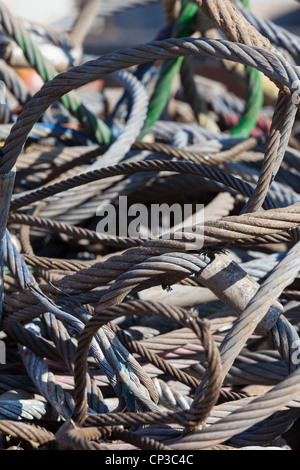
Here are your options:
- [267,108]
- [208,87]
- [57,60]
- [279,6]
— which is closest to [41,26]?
[57,60]

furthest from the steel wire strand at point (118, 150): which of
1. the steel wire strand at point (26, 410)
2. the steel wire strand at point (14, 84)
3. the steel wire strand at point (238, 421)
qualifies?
the steel wire strand at point (238, 421)

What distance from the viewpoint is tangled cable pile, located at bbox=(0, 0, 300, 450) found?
17.6 inches

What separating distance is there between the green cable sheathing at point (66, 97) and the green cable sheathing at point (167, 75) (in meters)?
0.09

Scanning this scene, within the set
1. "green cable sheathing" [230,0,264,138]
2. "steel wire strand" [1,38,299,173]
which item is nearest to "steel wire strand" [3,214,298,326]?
"steel wire strand" [1,38,299,173]

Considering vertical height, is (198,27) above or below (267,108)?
above

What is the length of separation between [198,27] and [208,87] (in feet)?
1.74

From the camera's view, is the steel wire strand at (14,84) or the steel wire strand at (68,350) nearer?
the steel wire strand at (68,350)

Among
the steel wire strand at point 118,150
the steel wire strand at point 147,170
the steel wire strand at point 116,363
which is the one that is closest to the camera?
the steel wire strand at point 116,363

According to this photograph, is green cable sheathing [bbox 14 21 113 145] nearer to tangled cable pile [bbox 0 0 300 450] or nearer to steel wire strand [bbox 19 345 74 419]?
tangled cable pile [bbox 0 0 300 450]

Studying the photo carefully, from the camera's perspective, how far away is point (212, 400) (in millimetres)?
415

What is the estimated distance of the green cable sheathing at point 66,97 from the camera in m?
0.93

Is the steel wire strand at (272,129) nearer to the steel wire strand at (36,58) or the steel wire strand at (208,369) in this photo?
the steel wire strand at (208,369)

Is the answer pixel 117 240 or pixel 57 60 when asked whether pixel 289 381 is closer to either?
pixel 117 240

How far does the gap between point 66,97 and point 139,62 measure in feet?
1.57
